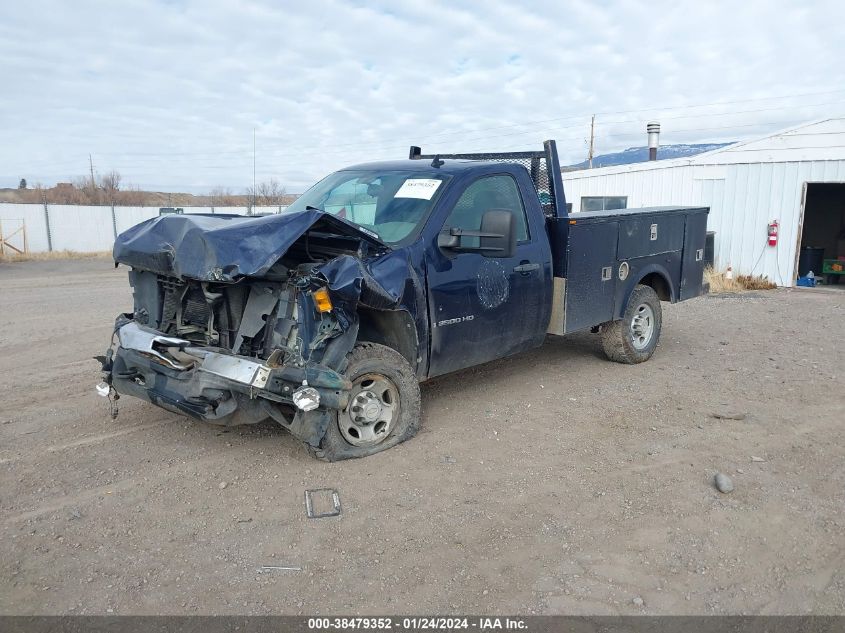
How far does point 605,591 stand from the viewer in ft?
10.3

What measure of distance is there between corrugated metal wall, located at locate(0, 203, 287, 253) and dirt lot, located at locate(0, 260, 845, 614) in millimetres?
21811

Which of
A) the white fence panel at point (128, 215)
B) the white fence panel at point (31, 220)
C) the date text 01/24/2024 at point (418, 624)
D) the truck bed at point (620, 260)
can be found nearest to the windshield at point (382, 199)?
the truck bed at point (620, 260)

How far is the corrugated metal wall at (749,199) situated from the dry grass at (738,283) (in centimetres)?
38

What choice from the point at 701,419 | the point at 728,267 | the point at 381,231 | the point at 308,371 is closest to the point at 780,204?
the point at 728,267

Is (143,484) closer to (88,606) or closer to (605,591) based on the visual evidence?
(88,606)

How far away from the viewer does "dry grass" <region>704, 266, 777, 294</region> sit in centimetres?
1419

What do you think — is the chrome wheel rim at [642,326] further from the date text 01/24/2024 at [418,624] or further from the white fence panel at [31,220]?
the white fence panel at [31,220]

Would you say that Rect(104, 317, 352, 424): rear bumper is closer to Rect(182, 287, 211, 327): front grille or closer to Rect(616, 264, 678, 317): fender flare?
Rect(182, 287, 211, 327): front grille

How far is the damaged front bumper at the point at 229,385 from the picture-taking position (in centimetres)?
404

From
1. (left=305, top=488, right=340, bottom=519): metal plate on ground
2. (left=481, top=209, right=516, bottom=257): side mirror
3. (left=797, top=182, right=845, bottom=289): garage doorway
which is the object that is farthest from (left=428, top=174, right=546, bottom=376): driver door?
(left=797, top=182, right=845, bottom=289): garage doorway

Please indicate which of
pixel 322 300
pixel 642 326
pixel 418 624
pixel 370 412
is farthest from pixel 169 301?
pixel 642 326

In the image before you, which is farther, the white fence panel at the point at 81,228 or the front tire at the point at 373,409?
the white fence panel at the point at 81,228

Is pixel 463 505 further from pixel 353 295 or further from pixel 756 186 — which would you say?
pixel 756 186

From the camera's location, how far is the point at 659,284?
7605 mm
